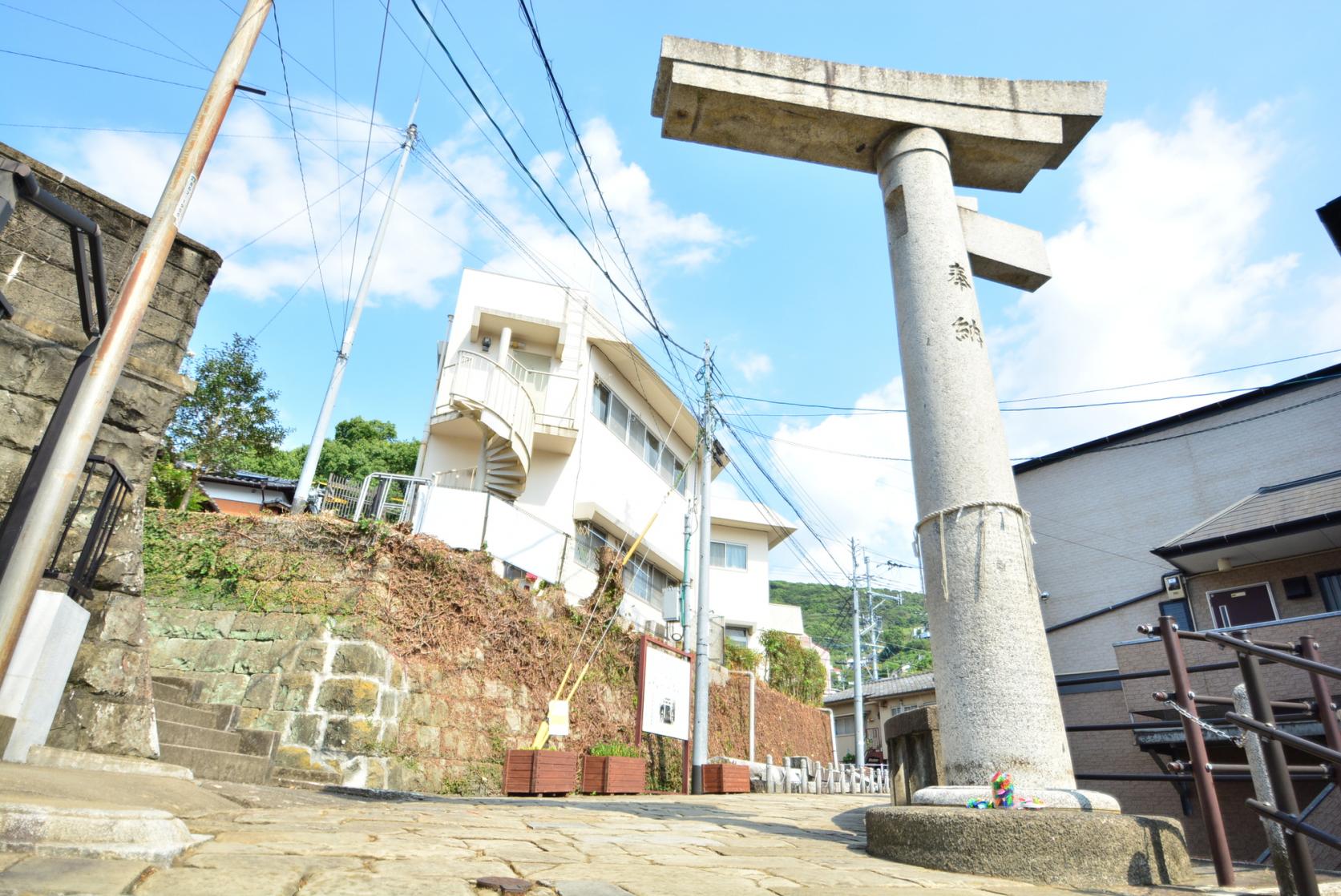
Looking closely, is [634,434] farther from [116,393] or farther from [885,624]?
[885,624]

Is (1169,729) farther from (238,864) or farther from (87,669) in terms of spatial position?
(87,669)

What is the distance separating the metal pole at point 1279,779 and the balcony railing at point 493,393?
1296cm

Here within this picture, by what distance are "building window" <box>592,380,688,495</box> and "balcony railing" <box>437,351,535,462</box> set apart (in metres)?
2.73

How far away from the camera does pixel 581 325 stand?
17.4m

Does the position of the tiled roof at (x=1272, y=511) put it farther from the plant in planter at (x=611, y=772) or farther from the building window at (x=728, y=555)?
the building window at (x=728, y=555)

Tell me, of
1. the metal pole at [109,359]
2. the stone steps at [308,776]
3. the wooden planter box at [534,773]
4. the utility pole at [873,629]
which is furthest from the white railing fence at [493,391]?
the utility pole at [873,629]

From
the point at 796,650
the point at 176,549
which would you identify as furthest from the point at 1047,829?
the point at 796,650

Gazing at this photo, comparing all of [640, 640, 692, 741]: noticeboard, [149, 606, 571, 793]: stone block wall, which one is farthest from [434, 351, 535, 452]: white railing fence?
[149, 606, 571, 793]: stone block wall

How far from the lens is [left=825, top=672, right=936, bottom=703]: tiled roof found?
30.8m

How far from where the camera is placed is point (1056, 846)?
325cm

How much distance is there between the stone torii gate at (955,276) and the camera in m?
4.11

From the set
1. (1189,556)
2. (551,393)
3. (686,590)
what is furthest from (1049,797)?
(551,393)

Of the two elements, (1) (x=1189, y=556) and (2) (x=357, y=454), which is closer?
(1) (x=1189, y=556)

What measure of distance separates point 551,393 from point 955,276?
12347mm
